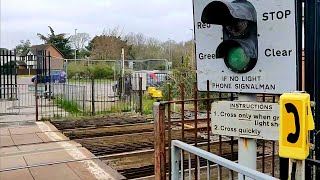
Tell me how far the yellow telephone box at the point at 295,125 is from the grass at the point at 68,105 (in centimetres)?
1151

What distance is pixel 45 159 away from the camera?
638cm

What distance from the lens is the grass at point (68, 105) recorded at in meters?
13.1

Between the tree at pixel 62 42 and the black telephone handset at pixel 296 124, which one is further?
the tree at pixel 62 42

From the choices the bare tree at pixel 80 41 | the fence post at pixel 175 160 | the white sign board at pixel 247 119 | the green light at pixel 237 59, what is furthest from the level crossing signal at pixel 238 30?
the bare tree at pixel 80 41

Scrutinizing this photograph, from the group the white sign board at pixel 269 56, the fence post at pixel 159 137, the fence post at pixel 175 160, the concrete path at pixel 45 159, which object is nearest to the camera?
the white sign board at pixel 269 56

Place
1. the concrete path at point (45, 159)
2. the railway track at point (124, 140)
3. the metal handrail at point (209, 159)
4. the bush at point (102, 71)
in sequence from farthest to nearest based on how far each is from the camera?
the bush at point (102, 71)
the railway track at point (124, 140)
the concrete path at point (45, 159)
the metal handrail at point (209, 159)

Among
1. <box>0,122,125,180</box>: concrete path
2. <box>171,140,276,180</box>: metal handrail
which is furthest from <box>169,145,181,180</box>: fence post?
<box>0,122,125,180</box>: concrete path

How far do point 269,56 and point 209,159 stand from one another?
756 mm

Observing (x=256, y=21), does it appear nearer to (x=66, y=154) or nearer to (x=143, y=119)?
(x=66, y=154)

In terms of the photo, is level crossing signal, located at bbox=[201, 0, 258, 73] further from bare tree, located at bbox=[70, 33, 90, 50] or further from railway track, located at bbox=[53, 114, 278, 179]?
bare tree, located at bbox=[70, 33, 90, 50]

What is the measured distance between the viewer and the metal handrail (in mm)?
1816

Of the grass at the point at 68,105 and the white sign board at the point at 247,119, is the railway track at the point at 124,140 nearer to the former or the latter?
the white sign board at the point at 247,119

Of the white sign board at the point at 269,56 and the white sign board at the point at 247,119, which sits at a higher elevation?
the white sign board at the point at 269,56

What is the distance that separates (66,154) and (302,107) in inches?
223
